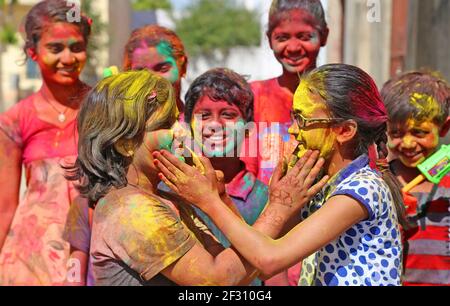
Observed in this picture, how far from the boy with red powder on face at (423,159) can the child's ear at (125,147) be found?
134cm

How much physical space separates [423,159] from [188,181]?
143cm

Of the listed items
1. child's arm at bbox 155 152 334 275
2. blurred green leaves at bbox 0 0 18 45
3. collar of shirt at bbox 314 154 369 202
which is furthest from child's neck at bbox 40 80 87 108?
blurred green leaves at bbox 0 0 18 45

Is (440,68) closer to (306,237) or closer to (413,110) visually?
(413,110)

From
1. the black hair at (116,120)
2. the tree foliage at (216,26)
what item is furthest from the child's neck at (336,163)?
the tree foliage at (216,26)

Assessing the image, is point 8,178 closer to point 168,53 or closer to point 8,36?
point 168,53

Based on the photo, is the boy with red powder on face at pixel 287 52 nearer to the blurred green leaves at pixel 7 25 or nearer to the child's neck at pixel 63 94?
the child's neck at pixel 63 94

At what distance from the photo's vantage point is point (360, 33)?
305 inches

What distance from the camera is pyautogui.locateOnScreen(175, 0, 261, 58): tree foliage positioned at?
135ft

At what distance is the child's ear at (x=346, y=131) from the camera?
251cm

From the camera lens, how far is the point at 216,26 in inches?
1668

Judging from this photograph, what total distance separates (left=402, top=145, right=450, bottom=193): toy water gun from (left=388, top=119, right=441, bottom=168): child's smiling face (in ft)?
0.17

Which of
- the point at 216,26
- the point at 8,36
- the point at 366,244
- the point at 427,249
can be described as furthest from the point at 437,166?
the point at 216,26
